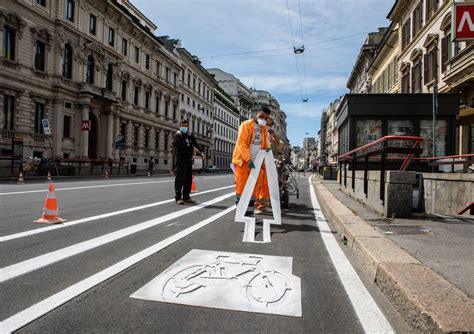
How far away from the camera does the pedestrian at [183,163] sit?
353 inches

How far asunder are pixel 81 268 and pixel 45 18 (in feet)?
112

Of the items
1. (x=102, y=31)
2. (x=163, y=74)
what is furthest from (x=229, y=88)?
(x=102, y=31)

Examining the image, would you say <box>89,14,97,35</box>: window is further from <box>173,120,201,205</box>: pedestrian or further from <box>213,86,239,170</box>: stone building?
<box>213,86,239,170</box>: stone building

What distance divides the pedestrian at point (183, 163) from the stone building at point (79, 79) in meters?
22.9

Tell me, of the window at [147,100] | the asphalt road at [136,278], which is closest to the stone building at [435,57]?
the asphalt road at [136,278]

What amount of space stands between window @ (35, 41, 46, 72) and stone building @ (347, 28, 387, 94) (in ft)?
123

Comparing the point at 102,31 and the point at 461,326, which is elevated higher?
the point at 102,31

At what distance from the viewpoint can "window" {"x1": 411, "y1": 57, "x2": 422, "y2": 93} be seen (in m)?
27.4

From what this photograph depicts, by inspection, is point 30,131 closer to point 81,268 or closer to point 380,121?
point 380,121

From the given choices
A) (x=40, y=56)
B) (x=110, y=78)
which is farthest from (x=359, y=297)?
(x=110, y=78)

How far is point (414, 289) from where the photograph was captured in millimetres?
2551

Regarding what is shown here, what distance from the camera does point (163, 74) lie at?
2159 inches

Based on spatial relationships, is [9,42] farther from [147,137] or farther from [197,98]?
[197,98]

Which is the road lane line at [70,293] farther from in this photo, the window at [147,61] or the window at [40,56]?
the window at [147,61]
